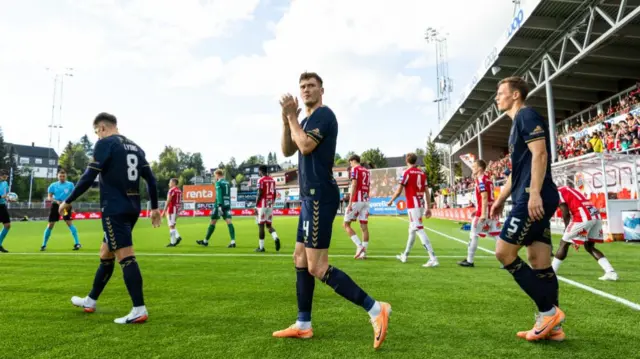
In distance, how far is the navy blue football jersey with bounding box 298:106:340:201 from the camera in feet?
9.98

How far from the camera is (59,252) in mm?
9547

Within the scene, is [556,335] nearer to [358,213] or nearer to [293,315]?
[293,315]

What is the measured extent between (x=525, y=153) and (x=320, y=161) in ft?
5.65

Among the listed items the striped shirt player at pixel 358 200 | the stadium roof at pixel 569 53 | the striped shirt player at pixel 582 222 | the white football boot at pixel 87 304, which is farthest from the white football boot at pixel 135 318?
the stadium roof at pixel 569 53

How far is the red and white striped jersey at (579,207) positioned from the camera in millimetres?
5652

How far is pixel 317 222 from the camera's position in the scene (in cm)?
299

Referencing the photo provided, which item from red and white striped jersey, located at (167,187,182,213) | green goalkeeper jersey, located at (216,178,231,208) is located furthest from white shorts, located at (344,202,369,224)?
red and white striped jersey, located at (167,187,182,213)

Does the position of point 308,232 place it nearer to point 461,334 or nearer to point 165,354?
point 165,354

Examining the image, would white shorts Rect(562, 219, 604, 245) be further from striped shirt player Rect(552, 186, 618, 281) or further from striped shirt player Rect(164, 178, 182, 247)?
striped shirt player Rect(164, 178, 182, 247)

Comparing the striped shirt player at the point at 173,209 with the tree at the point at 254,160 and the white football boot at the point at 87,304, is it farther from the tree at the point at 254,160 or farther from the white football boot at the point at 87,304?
the tree at the point at 254,160

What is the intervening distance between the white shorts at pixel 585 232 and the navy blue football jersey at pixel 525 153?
3243 millimetres

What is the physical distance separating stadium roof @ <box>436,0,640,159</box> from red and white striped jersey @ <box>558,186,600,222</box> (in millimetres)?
11361

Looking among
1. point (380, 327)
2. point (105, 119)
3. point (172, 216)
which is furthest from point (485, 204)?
point (172, 216)

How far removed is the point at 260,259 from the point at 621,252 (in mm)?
8550
